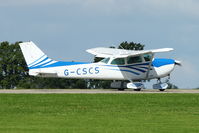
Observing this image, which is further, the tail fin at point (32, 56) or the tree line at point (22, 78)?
the tree line at point (22, 78)

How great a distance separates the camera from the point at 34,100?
27859 millimetres

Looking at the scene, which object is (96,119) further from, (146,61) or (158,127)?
(146,61)

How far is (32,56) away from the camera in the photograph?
3753cm

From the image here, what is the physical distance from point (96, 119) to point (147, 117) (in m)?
1.83

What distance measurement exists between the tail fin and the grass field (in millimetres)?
7852

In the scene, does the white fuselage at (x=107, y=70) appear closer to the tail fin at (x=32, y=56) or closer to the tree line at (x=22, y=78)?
the tail fin at (x=32, y=56)

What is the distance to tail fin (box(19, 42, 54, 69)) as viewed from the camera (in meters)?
37.4

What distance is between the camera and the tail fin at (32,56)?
37.4 meters

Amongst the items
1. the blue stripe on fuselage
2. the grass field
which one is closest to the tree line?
the blue stripe on fuselage

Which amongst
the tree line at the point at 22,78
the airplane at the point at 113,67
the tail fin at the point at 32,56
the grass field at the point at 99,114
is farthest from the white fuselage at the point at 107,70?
the tree line at the point at 22,78

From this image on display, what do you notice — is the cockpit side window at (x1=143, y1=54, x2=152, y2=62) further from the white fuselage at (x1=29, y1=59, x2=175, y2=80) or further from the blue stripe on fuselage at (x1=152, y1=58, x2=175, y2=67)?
the blue stripe on fuselage at (x1=152, y1=58, x2=175, y2=67)

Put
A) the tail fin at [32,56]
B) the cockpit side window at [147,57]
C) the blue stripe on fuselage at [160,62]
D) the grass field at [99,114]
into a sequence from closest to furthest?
1. the grass field at [99,114]
2. the tail fin at [32,56]
3. the cockpit side window at [147,57]
4. the blue stripe on fuselage at [160,62]

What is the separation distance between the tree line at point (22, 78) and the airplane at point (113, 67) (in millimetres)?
25394

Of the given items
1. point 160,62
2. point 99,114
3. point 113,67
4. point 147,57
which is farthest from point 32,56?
point 99,114
